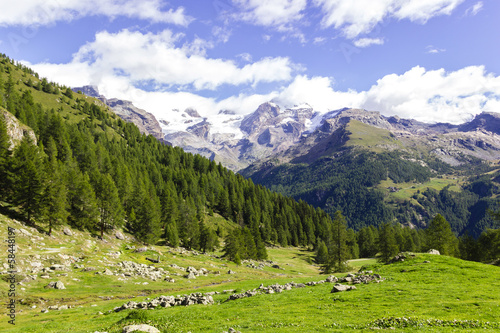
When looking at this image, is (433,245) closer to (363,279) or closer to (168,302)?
(363,279)

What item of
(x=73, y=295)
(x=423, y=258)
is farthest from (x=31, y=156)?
(x=423, y=258)

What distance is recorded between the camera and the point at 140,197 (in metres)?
93.2

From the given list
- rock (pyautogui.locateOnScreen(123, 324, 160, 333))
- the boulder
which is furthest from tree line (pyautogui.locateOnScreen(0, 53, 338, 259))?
rock (pyautogui.locateOnScreen(123, 324, 160, 333))

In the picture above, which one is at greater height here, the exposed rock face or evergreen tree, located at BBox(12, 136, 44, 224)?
the exposed rock face

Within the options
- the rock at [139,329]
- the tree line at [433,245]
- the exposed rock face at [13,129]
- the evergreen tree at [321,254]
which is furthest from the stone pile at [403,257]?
the exposed rock face at [13,129]

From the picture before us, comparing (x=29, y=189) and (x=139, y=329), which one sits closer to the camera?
(x=139, y=329)

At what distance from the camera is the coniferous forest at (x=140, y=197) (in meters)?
60.2

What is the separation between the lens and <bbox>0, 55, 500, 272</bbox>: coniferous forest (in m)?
60.2

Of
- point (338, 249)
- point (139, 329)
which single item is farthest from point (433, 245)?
point (139, 329)

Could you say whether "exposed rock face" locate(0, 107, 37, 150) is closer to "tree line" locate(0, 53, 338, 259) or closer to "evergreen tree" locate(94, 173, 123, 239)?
"tree line" locate(0, 53, 338, 259)

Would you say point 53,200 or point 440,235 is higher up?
point 53,200

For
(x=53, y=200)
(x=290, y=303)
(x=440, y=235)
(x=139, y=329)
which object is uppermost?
(x=53, y=200)

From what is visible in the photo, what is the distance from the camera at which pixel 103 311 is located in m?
28.7

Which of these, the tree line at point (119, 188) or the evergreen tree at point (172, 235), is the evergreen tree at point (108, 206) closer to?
the tree line at point (119, 188)
